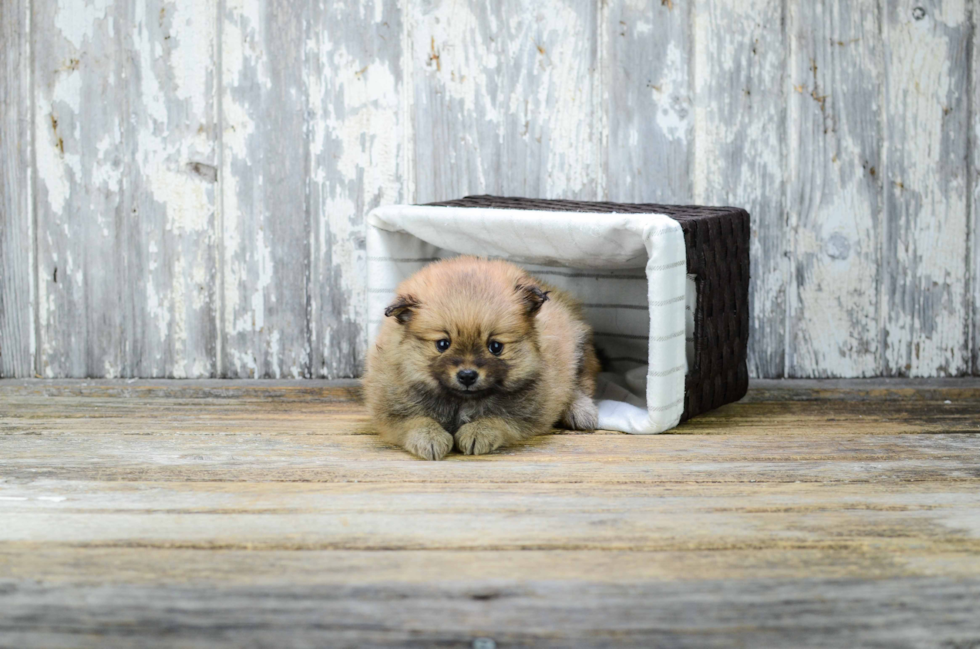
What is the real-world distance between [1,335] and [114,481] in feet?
4.40

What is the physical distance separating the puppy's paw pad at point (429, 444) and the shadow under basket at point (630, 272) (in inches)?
19.5

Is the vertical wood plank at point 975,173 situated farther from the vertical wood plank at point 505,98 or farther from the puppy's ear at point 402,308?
the puppy's ear at point 402,308

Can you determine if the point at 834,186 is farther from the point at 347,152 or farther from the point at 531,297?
the point at 347,152

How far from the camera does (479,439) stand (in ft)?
6.55

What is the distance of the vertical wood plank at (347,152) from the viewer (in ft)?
8.74

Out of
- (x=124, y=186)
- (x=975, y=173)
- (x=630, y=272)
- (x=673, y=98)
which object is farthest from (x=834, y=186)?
(x=124, y=186)

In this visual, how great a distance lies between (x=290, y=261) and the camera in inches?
108

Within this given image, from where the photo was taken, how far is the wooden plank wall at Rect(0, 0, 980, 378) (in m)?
2.66

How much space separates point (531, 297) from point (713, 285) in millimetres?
545

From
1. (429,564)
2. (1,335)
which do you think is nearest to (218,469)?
(429,564)

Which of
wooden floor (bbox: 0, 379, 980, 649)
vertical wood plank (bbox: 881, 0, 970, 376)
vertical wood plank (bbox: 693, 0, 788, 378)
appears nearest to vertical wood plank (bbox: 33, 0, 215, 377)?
wooden floor (bbox: 0, 379, 980, 649)

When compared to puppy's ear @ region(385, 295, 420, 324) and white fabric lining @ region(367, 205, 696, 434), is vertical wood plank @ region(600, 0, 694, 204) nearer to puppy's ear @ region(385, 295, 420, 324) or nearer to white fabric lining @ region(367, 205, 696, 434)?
white fabric lining @ region(367, 205, 696, 434)

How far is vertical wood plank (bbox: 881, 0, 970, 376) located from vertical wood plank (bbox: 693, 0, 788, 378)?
0.34 metres

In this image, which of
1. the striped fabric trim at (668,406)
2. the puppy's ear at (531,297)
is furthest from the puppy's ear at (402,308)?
the striped fabric trim at (668,406)
